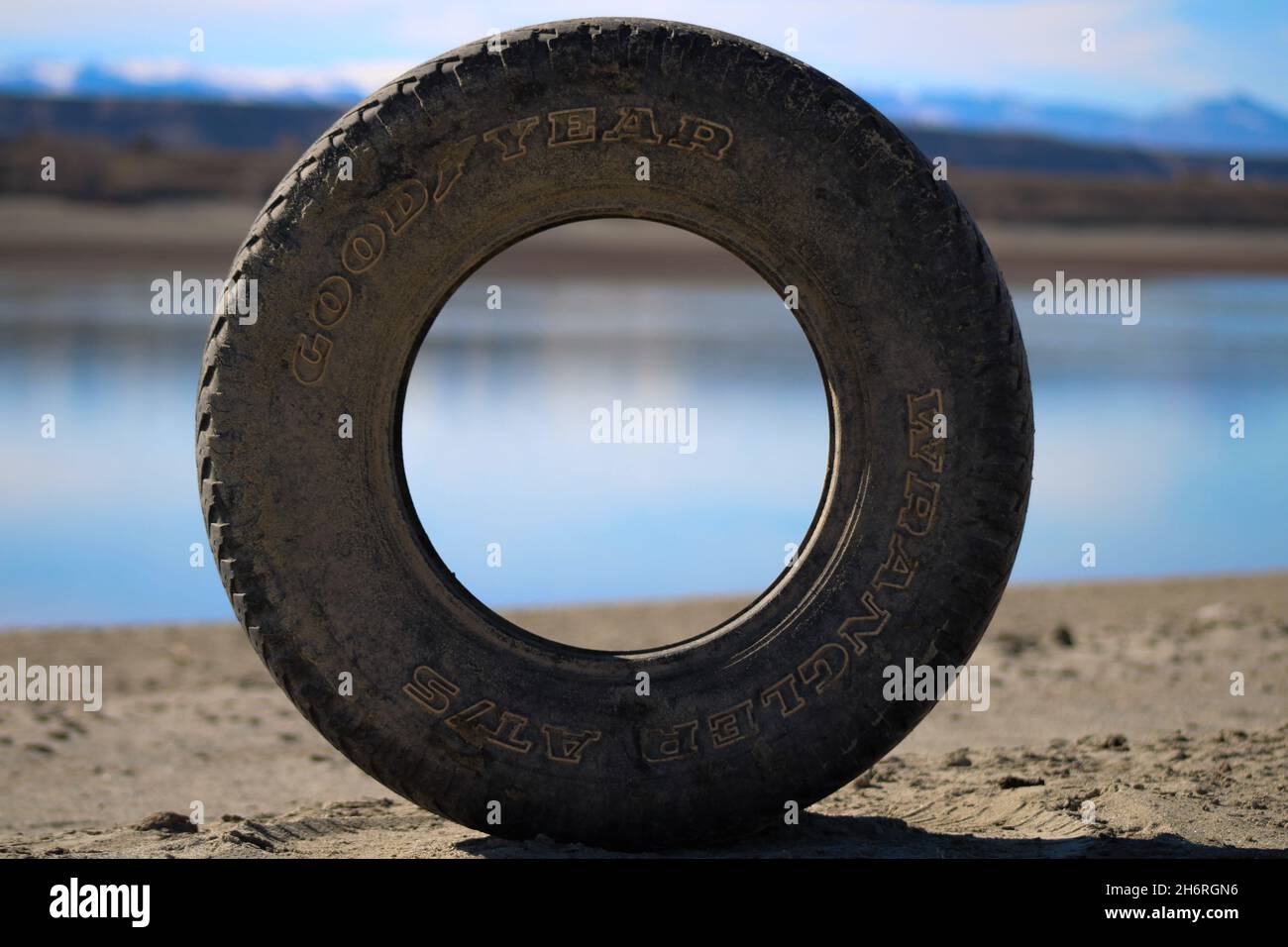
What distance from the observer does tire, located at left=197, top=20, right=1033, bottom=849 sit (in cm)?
389

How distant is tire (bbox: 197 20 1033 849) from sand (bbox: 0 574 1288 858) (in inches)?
11.2

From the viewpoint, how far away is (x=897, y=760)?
5.39 metres

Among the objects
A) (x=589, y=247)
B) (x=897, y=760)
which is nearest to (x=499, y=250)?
(x=897, y=760)

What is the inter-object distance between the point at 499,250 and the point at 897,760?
8.41 ft

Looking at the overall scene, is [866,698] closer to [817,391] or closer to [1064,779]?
[1064,779]

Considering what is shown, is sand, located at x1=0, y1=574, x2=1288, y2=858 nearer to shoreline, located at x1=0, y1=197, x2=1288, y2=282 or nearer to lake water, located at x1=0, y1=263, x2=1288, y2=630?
lake water, located at x1=0, y1=263, x2=1288, y2=630

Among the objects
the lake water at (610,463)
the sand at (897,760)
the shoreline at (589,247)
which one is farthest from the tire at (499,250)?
the shoreline at (589,247)

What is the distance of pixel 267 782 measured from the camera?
547 centimetres

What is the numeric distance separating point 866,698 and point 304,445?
1653mm

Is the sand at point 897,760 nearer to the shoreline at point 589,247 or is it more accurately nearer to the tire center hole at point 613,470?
the tire center hole at point 613,470

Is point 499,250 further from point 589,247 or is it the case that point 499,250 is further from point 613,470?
point 589,247

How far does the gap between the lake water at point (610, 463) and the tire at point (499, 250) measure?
158 inches

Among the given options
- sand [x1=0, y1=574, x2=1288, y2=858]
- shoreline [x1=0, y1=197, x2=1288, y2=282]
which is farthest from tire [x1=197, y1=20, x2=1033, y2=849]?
shoreline [x1=0, y1=197, x2=1288, y2=282]
